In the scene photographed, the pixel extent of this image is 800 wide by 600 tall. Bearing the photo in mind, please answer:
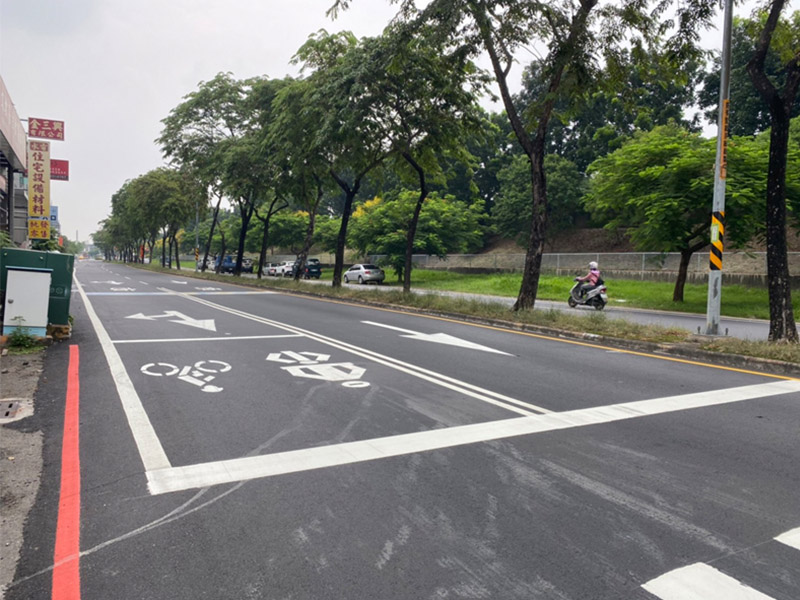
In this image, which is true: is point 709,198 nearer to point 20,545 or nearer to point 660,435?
point 660,435

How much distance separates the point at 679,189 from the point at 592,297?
15.4 feet

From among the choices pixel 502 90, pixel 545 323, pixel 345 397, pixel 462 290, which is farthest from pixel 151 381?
pixel 462 290

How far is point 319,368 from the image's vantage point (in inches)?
316

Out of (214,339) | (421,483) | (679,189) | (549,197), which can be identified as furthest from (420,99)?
(549,197)

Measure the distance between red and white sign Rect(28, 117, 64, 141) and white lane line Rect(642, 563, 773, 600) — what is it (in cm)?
2742

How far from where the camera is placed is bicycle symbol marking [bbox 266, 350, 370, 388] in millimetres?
7320

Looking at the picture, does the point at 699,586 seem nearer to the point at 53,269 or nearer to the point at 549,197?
the point at 53,269

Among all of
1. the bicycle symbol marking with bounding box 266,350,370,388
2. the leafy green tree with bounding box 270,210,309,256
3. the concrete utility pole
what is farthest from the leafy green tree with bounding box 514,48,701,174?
the leafy green tree with bounding box 270,210,309,256

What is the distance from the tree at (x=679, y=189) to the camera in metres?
18.3

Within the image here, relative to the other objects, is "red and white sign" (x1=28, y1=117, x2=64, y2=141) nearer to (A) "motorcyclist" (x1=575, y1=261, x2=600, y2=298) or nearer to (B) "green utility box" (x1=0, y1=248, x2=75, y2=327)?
(B) "green utility box" (x1=0, y1=248, x2=75, y2=327)

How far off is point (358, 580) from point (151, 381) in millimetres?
5268

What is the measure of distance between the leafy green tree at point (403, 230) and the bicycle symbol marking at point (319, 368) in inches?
1090

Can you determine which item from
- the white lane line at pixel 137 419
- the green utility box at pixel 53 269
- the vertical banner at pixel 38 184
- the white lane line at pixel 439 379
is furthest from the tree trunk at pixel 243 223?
the white lane line at pixel 137 419

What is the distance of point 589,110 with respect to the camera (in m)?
51.8
